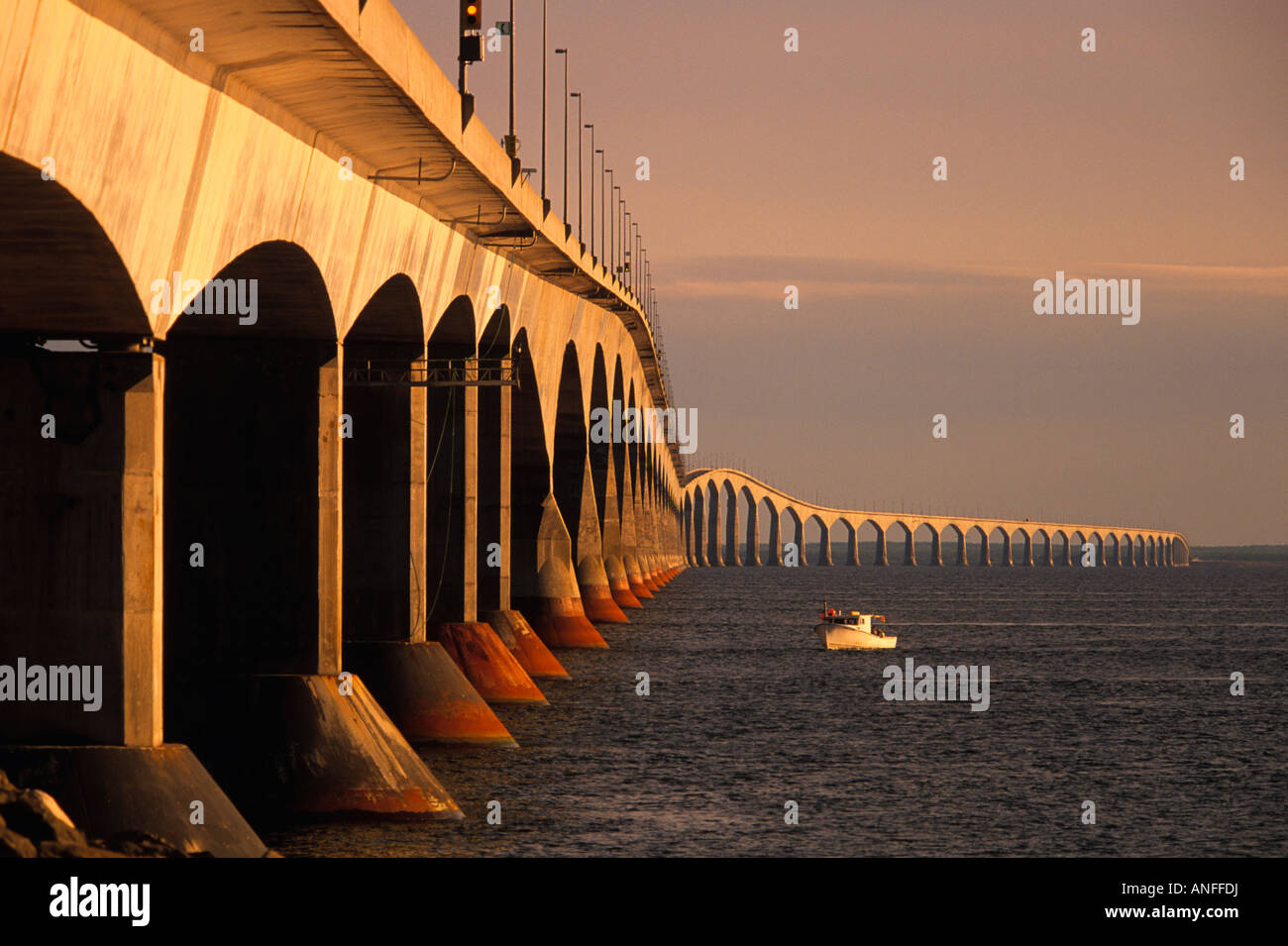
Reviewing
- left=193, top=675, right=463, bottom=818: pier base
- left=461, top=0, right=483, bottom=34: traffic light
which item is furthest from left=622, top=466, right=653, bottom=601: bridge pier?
left=193, top=675, right=463, bottom=818: pier base

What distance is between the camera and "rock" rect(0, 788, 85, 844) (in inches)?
679

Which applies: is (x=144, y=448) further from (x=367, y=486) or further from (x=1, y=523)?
(x=367, y=486)

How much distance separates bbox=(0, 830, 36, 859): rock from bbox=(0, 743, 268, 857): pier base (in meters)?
2.44

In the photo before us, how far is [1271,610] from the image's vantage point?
147 meters

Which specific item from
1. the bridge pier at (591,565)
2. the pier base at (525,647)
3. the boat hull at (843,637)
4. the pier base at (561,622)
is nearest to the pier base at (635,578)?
the bridge pier at (591,565)

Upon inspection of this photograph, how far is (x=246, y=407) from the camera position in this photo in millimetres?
28359

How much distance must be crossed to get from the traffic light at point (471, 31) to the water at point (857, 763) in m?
12.9

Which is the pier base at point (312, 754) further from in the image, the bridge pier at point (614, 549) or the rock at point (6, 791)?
the bridge pier at point (614, 549)

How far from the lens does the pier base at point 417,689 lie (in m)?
35.2

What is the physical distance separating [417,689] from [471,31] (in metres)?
13.7

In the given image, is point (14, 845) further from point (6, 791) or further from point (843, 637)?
point (843, 637)
